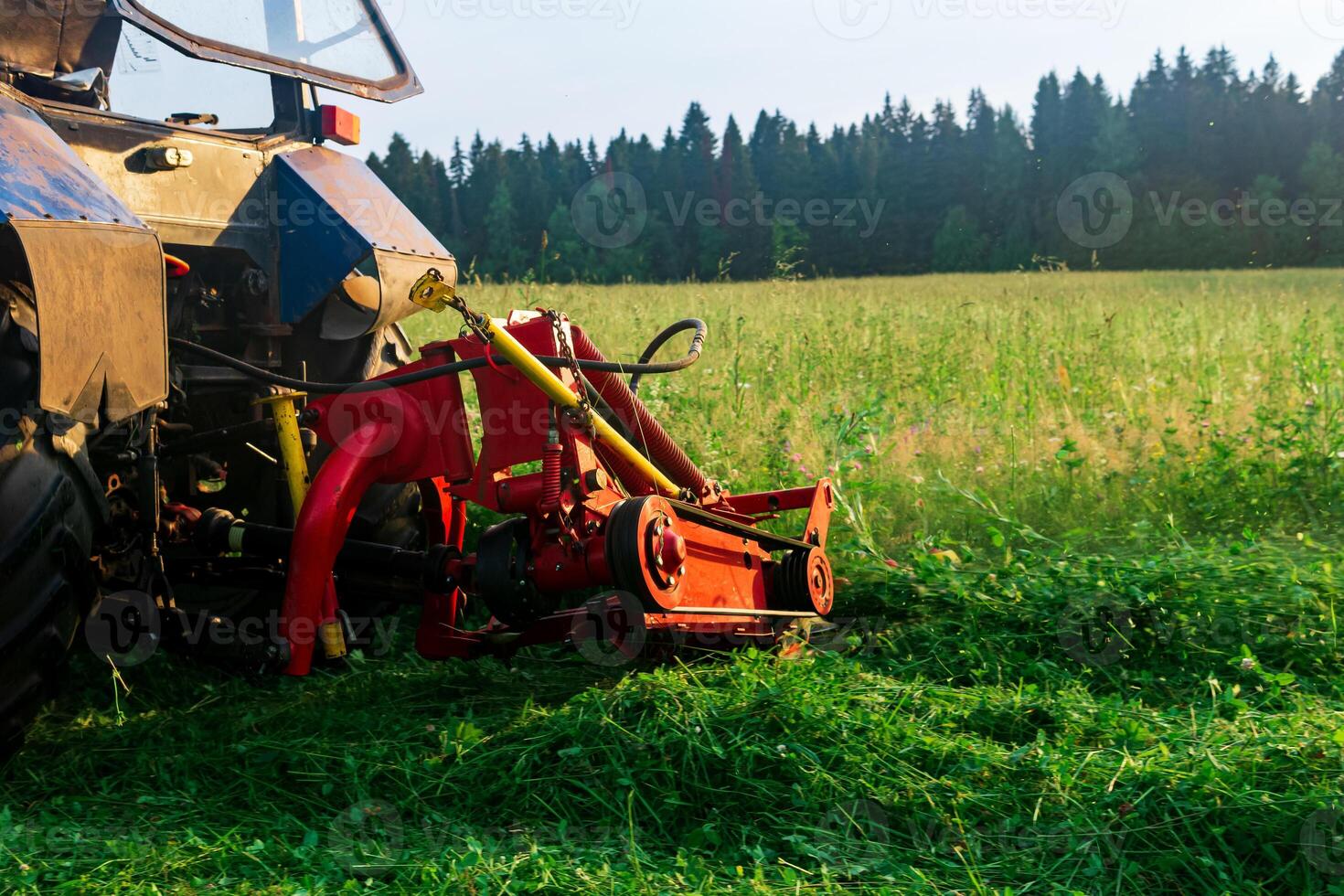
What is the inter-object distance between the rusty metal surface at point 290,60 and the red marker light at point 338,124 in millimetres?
159

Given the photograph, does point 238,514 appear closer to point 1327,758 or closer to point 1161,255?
point 1327,758

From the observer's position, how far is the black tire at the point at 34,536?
7.90ft

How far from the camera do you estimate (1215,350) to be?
7.19m

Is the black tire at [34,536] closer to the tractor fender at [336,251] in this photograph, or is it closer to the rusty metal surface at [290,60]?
the tractor fender at [336,251]

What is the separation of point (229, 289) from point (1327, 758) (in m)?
2.94

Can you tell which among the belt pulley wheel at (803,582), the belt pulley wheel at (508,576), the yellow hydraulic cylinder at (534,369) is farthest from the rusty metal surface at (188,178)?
the belt pulley wheel at (803,582)

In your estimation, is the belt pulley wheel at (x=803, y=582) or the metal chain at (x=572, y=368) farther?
the belt pulley wheel at (x=803, y=582)

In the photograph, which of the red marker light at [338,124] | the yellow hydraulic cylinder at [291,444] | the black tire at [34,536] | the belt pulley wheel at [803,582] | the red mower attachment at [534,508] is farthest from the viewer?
the red marker light at [338,124]

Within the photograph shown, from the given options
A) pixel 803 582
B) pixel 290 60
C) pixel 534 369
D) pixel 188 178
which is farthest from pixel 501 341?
pixel 290 60

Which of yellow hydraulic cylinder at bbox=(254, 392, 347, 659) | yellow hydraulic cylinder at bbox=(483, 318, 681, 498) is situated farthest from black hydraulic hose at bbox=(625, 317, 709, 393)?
yellow hydraulic cylinder at bbox=(254, 392, 347, 659)

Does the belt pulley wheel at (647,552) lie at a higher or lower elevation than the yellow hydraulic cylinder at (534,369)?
lower

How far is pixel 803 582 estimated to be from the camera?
3422mm

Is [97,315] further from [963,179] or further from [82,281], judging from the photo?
[963,179]

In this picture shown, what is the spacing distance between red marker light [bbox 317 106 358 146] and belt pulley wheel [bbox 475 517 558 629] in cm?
145
